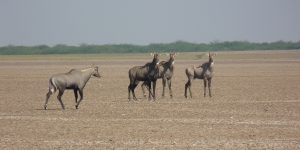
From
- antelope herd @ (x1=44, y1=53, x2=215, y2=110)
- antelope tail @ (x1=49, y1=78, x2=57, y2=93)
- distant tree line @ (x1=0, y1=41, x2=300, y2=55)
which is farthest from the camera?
distant tree line @ (x1=0, y1=41, x2=300, y2=55)

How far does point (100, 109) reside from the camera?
90.8ft

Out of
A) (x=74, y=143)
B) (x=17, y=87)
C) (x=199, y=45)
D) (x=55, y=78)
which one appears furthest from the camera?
(x=199, y=45)

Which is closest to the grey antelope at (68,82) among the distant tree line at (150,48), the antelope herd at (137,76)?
the antelope herd at (137,76)

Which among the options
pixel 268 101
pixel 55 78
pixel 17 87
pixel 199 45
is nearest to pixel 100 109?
pixel 55 78

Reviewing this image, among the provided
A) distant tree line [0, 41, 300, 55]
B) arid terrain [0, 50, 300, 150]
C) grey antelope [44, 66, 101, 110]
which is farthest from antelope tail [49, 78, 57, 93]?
distant tree line [0, 41, 300, 55]

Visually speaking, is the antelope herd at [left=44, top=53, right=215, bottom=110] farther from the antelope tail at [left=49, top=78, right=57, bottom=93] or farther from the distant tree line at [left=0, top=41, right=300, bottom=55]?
the distant tree line at [left=0, top=41, right=300, bottom=55]

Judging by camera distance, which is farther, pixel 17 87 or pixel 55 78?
pixel 17 87

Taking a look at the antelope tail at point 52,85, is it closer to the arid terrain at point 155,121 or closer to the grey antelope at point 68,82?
the grey antelope at point 68,82

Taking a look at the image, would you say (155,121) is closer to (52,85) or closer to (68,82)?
(68,82)

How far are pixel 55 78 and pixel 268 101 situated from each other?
8918 mm

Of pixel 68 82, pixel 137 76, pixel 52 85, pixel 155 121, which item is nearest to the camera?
pixel 155 121

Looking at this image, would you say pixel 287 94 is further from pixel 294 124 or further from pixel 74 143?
pixel 74 143

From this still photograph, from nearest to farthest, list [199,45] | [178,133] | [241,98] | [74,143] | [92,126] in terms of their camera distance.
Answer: [74,143] < [178,133] < [92,126] < [241,98] < [199,45]

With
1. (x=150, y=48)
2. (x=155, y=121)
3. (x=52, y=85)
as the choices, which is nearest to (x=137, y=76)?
(x=52, y=85)
